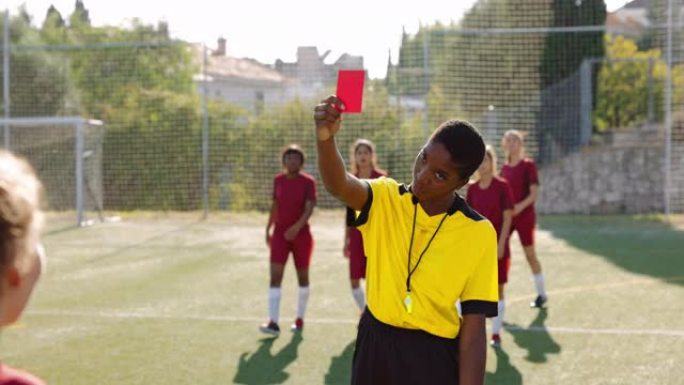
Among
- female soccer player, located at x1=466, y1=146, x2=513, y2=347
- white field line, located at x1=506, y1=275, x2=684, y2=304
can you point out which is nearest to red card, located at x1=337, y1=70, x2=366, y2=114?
female soccer player, located at x1=466, y1=146, x2=513, y2=347

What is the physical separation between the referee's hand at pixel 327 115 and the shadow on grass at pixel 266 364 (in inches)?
157

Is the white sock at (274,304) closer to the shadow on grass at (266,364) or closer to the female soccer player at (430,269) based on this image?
the shadow on grass at (266,364)

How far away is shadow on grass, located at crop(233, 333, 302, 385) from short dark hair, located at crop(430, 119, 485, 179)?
12.6ft

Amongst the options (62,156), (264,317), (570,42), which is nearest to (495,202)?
(264,317)

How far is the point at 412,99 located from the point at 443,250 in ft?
57.5

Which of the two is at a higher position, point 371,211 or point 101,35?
point 101,35

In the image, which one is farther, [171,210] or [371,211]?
[171,210]

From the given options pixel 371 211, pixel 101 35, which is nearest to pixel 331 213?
pixel 101 35

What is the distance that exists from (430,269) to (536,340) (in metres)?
5.06

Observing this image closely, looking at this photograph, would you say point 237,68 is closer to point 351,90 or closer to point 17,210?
point 351,90

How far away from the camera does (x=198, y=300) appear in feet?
33.7

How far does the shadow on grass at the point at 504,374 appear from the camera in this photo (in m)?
6.60

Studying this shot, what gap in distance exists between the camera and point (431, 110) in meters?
20.3

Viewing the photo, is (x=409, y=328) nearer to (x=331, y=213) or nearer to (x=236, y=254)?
(x=236, y=254)
